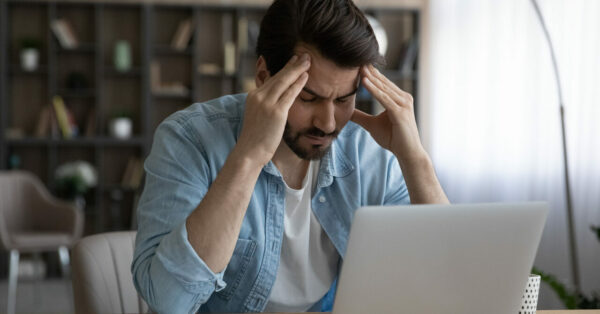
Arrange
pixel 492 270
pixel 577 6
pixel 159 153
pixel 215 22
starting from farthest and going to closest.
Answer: pixel 215 22 → pixel 577 6 → pixel 159 153 → pixel 492 270

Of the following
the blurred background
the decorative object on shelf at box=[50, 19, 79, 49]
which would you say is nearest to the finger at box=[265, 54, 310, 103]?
the blurred background

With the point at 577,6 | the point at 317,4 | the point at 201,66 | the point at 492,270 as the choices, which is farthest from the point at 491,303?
the point at 201,66

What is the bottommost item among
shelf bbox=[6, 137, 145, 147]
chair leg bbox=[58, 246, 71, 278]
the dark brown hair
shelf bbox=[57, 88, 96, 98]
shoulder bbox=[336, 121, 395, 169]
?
chair leg bbox=[58, 246, 71, 278]

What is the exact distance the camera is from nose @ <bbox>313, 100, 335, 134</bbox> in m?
1.42

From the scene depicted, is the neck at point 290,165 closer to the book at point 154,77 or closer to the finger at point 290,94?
the finger at point 290,94

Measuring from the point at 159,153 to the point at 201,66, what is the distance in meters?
4.74

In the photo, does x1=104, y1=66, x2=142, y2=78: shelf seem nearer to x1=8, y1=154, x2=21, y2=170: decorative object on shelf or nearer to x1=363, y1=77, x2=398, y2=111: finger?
x1=8, y1=154, x2=21, y2=170: decorative object on shelf

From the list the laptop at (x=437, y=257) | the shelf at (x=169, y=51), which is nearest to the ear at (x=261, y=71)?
the laptop at (x=437, y=257)

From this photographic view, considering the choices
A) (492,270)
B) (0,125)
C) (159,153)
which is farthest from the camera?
(0,125)

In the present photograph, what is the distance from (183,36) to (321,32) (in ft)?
15.5

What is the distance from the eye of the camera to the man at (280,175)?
124cm

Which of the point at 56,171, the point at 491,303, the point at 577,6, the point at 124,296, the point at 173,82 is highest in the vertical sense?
the point at 577,6

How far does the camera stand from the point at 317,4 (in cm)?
145

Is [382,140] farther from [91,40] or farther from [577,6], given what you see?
[91,40]
